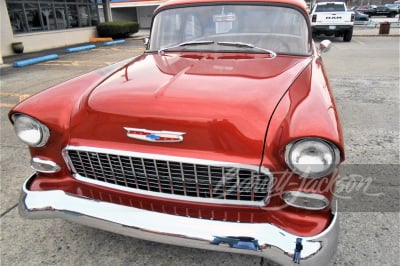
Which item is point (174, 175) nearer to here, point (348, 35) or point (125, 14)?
point (348, 35)

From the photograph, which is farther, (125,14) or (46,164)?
(125,14)

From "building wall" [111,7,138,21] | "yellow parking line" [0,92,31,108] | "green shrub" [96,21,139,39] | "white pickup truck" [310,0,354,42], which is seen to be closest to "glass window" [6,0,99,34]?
"green shrub" [96,21,139,39]

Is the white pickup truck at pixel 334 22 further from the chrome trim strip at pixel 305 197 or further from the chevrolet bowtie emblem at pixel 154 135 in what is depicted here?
the chevrolet bowtie emblem at pixel 154 135

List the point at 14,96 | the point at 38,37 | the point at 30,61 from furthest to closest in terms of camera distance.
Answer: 1. the point at 38,37
2. the point at 30,61
3. the point at 14,96

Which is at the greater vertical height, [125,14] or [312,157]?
[125,14]

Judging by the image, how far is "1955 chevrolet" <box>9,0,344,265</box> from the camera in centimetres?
171

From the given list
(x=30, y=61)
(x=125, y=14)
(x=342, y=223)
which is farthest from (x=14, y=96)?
(x=125, y=14)

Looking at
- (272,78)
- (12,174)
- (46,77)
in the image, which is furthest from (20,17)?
(272,78)

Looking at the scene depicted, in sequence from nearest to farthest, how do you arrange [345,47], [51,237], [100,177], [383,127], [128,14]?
[100,177]
[51,237]
[383,127]
[345,47]
[128,14]

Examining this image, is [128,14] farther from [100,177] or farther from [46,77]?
[100,177]

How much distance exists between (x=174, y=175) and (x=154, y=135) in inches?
9.9

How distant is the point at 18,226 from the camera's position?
2645mm

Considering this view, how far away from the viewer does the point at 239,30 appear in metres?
2.97

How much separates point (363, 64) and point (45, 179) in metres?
9.30
